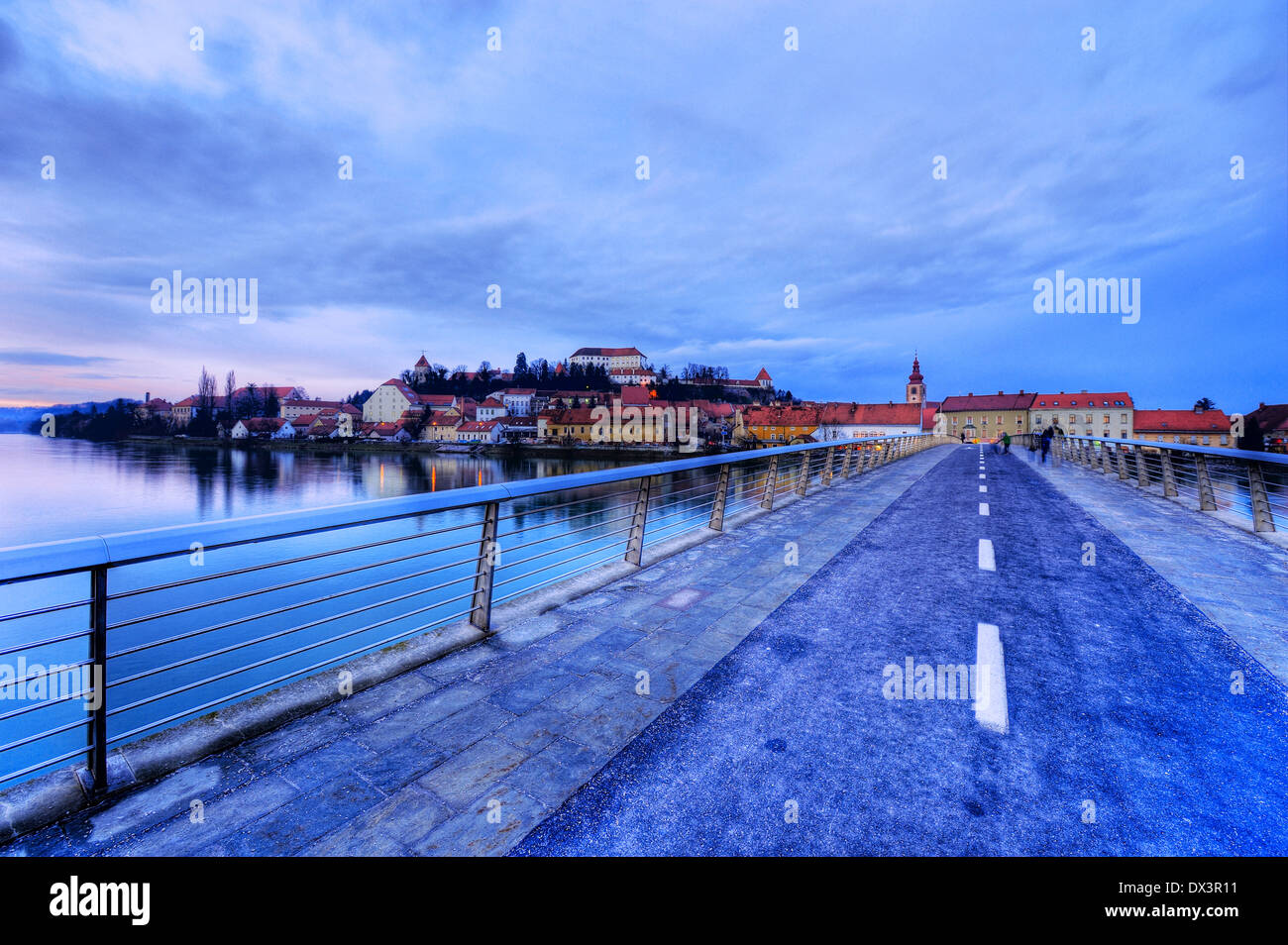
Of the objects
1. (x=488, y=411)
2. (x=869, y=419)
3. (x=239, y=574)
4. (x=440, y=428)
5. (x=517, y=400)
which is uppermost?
(x=517, y=400)

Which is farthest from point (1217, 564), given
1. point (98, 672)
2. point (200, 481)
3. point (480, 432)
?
point (480, 432)

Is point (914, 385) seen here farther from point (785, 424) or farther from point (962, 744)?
point (962, 744)

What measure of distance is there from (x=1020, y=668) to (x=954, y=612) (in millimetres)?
1166

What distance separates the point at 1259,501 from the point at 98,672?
12.6 meters

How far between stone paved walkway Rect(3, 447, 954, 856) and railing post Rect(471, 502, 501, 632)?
267 mm

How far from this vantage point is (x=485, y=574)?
454 cm

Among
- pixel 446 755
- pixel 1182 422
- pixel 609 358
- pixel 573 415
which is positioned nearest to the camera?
pixel 446 755

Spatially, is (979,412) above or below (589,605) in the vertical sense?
above

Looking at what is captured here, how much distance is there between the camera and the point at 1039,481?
54.0ft

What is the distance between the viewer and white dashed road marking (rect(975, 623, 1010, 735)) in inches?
127

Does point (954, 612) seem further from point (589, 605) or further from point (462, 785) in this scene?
point (462, 785)

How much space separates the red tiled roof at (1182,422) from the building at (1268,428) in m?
3.08

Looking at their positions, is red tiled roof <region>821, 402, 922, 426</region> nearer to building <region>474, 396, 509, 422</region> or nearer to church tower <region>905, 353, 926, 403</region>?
church tower <region>905, 353, 926, 403</region>
